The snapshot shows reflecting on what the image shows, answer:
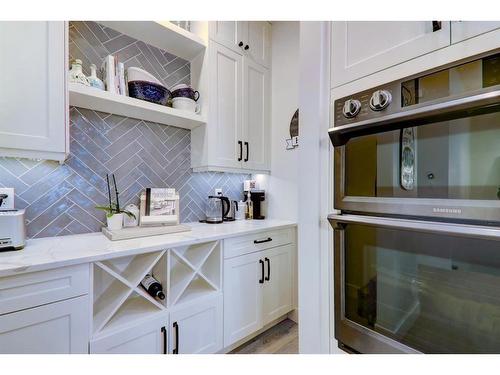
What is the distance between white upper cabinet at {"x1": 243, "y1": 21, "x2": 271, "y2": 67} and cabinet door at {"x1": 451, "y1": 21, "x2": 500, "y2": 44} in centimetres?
177

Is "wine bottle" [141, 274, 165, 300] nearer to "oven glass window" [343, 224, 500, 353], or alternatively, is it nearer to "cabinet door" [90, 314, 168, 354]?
"cabinet door" [90, 314, 168, 354]

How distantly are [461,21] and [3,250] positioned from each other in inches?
74.5

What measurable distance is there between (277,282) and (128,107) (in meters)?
1.72

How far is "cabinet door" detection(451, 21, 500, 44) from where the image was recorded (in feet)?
1.96

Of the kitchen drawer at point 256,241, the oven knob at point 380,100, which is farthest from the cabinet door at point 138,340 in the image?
the oven knob at point 380,100

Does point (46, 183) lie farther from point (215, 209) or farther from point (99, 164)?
point (215, 209)

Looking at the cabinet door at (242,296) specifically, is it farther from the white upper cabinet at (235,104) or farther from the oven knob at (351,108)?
the oven knob at (351,108)

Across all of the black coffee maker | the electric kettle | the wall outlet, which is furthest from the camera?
the black coffee maker

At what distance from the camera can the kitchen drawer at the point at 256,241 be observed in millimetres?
1606

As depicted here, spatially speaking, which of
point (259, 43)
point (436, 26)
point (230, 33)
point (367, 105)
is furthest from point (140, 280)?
point (259, 43)

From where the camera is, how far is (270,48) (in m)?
2.37

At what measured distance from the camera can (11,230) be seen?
3.47ft

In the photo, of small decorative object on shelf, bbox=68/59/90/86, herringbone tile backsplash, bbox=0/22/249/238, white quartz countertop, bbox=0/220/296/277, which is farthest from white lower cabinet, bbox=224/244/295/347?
small decorative object on shelf, bbox=68/59/90/86
